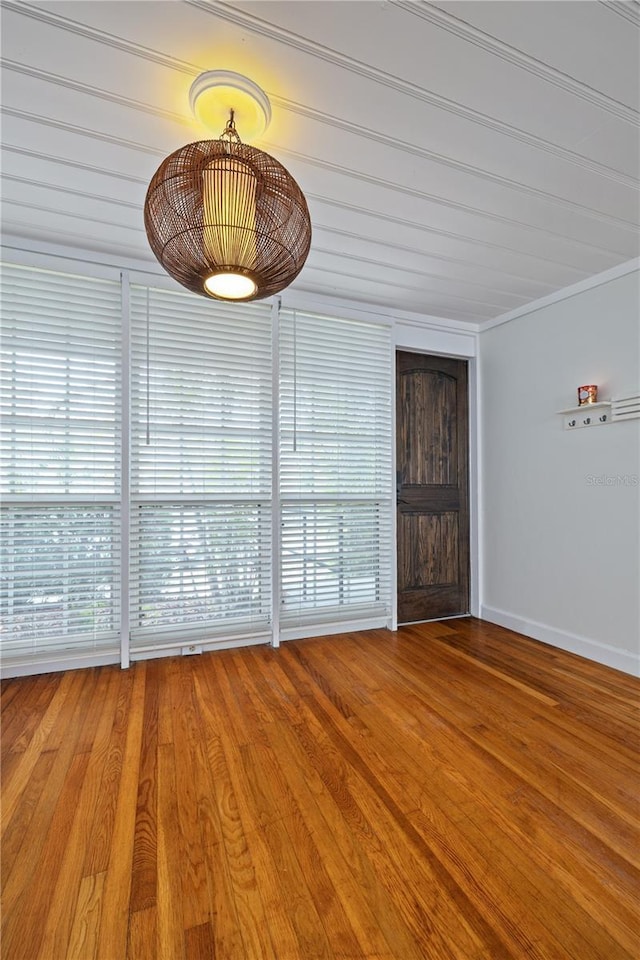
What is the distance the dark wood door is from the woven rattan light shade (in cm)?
246

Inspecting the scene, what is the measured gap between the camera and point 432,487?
12.9 feet

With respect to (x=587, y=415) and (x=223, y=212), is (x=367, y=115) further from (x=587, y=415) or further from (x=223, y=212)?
(x=587, y=415)

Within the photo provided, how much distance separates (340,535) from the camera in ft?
11.3

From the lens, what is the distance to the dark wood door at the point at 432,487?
12.6 ft

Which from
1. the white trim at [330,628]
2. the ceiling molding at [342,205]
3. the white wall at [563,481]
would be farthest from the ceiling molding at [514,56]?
the white trim at [330,628]

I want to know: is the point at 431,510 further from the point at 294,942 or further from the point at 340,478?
the point at 294,942

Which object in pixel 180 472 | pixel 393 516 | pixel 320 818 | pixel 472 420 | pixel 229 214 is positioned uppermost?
pixel 229 214

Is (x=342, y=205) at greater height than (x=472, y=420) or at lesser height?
greater

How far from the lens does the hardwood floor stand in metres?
1.13

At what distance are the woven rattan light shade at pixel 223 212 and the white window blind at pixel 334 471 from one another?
5.82ft

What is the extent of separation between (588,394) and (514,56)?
6.85ft

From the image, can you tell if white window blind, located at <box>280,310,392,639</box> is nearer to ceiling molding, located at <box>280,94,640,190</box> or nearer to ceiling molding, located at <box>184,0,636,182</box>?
ceiling molding, located at <box>280,94,640,190</box>

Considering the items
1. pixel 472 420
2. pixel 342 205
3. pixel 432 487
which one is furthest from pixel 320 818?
pixel 472 420

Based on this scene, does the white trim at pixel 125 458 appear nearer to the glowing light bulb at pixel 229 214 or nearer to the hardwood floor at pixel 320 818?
the hardwood floor at pixel 320 818
